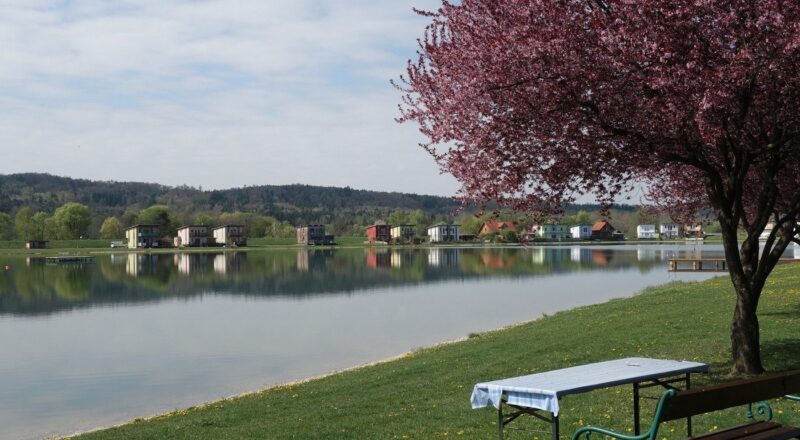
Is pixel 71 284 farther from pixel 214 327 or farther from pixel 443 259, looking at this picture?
pixel 443 259

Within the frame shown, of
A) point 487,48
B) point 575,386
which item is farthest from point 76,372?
point 575,386

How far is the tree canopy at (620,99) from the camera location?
10.5 meters

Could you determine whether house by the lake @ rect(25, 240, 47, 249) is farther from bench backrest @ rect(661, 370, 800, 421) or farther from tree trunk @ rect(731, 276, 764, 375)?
bench backrest @ rect(661, 370, 800, 421)

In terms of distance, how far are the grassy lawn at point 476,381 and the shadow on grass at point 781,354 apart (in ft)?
0.07

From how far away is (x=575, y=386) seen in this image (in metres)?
7.46

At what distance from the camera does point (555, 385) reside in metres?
7.60

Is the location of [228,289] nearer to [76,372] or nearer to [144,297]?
[144,297]

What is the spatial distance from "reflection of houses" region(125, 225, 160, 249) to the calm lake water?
4779 inches

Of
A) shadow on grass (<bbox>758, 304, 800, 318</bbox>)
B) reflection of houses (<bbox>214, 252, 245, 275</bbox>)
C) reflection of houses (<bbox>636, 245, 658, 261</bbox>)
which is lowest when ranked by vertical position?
reflection of houses (<bbox>636, 245, 658, 261</bbox>)

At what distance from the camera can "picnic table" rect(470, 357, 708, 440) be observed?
7371 mm

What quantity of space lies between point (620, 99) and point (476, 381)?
7.98 m

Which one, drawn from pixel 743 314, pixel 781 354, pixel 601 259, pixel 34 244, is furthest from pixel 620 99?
pixel 34 244

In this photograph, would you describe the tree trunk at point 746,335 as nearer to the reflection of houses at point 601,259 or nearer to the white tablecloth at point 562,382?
the white tablecloth at point 562,382

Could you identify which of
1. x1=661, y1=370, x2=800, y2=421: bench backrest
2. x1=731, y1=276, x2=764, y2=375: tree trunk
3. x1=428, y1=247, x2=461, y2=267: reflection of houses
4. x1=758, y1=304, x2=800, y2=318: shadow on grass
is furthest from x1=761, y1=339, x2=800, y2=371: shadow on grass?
x1=428, y1=247, x2=461, y2=267: reflection of houses
